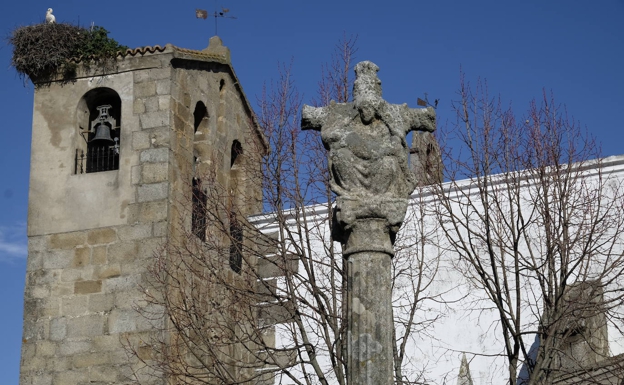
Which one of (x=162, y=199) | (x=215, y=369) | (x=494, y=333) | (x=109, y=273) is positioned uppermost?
(x=162, y=199)

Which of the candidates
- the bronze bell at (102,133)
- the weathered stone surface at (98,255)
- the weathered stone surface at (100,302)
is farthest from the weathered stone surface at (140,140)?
the weathered stone surface at (100,302)

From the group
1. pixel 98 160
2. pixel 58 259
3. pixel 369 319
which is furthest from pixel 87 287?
pixel 369 319

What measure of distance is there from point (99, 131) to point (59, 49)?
5.05ft

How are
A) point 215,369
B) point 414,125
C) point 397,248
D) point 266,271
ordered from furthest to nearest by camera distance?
point 266,271 → point 397,248 → point 215,369 → point 414,125

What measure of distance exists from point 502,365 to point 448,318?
114 centimetres

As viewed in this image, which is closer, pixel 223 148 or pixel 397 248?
pixel 397 248

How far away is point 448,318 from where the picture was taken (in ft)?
52.5

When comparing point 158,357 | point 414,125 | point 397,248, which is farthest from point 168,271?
point 414,125

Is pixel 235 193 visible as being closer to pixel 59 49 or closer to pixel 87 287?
pixel 87 287

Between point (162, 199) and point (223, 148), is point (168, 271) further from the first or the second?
point (223, 148)

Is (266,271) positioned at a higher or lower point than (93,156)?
lower

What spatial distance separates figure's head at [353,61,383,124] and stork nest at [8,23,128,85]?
968 cm

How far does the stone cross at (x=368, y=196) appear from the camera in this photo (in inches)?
272

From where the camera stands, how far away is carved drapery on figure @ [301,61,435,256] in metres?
7.21
